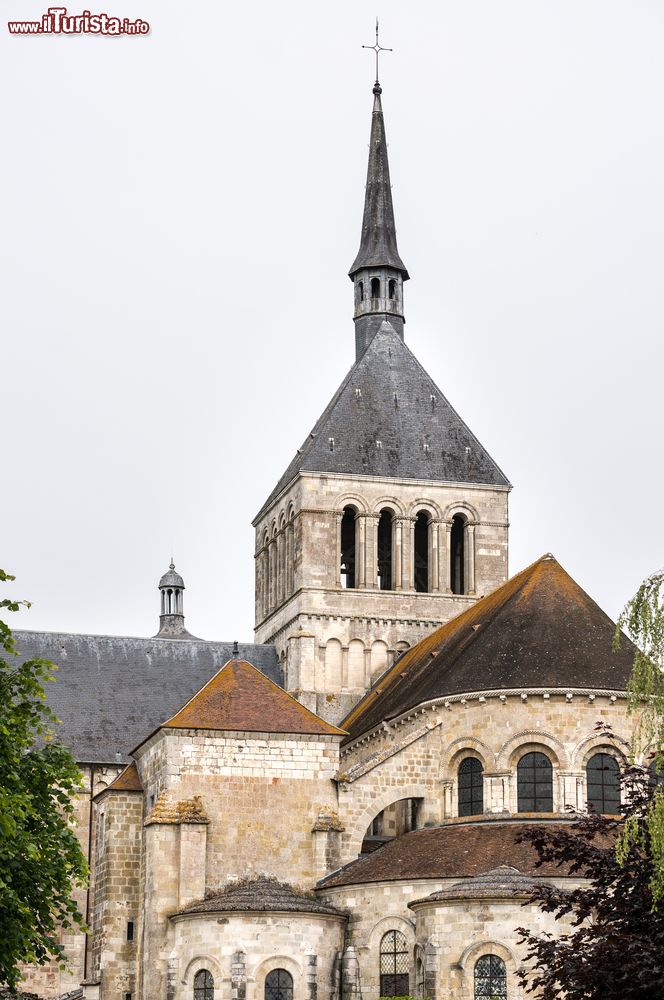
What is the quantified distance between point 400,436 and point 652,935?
39034mm

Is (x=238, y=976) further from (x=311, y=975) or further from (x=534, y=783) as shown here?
(x=534, y=783)

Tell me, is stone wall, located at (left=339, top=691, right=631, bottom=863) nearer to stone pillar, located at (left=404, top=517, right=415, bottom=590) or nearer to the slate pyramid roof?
stone pillar, located at (left=404, top=517, right=415, bottom=590)

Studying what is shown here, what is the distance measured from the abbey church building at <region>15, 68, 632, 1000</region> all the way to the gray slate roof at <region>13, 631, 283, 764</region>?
11 centimetres

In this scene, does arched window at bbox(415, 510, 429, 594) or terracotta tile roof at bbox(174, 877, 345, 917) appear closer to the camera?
terracotta tile roof at bbox(174, 877, 345, 917)

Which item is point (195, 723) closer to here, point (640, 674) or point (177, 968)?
point (177, 968)

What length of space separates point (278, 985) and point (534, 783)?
7.64 m

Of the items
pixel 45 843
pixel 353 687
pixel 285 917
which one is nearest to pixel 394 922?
pixel 285 917

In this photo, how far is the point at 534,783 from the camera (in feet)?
134

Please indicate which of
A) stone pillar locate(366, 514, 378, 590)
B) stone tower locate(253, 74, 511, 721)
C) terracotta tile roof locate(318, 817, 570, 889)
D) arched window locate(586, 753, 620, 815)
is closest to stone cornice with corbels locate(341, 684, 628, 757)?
arched window locate(586, 753, 620, 815)

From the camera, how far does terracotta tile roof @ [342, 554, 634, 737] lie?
135 feet

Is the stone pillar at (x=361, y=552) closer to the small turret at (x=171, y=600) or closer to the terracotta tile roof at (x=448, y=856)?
the terracotta tile roof at (x=448, y=856)

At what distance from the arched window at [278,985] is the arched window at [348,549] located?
21037 millimetres

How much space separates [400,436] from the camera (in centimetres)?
5847

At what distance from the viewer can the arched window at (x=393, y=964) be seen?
3772cm
